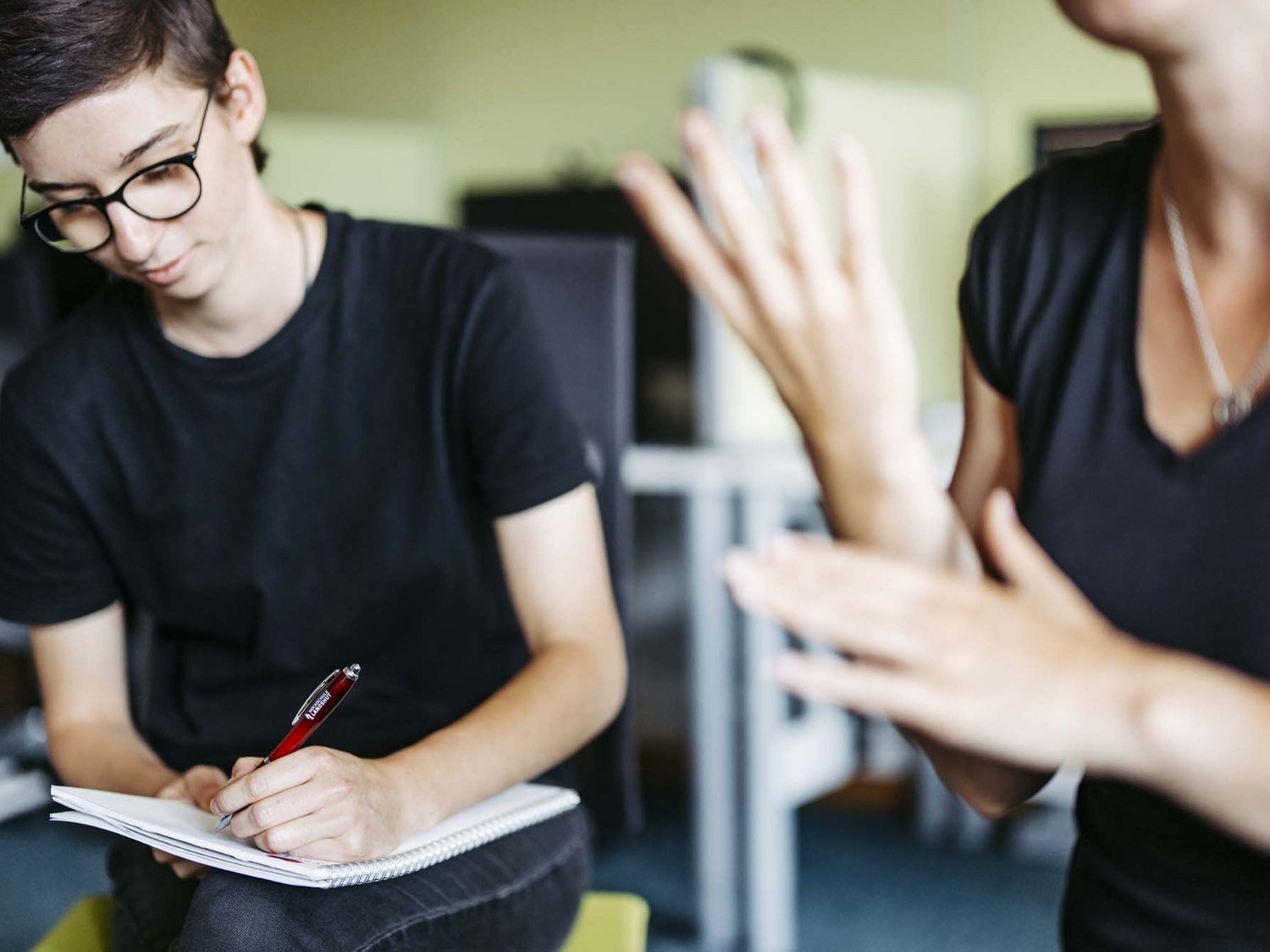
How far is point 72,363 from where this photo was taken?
3.54 feet

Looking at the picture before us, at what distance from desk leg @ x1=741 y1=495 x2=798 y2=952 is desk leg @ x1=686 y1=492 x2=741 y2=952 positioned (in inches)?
1.3

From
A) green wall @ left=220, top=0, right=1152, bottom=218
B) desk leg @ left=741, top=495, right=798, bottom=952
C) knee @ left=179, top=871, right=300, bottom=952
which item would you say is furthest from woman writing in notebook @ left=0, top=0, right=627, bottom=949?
green wall @ left=220, top=0, right=1152, bottom=218

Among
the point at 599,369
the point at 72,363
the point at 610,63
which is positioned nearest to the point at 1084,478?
the point at 599,369

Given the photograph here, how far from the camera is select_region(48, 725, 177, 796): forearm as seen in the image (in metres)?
1.00

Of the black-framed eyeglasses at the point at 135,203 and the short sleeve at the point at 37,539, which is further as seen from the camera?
the short sleeve at the point at 37,539

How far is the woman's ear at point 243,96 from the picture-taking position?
3.15ft

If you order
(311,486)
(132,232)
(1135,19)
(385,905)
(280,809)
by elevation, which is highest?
→ (1135,19)

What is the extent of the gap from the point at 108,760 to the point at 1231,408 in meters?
0.85

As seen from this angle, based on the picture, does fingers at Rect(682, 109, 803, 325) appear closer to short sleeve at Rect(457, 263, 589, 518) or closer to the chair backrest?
short sleeve at Rect(457, 263, 589, 518)

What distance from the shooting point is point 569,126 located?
3.11 m

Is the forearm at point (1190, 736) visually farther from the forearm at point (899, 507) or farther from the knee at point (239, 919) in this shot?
the knee at point (239, 919)

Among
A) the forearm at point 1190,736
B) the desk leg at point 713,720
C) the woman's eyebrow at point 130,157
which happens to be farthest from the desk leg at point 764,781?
the forearm at point 1190,736

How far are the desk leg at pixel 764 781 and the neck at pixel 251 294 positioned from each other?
2.96 feet

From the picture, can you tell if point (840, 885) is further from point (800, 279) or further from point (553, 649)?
point (800, 279)
